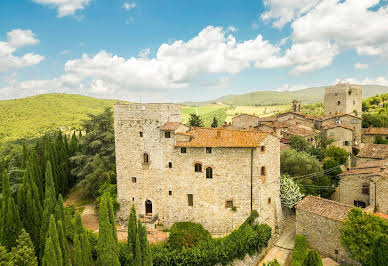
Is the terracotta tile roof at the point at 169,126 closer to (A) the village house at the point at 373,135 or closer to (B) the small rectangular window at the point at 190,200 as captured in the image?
(B) the small rectangular window at the point at 190,200

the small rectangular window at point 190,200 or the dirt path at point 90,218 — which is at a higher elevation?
the small rectangular window at point 190,200

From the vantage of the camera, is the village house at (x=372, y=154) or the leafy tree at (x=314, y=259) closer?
the leafy tree at (x=314, y=259)

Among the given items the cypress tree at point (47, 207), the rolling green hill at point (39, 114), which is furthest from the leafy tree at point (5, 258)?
the rolling green hill at point (39, 114)

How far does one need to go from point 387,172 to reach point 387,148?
1143 cm

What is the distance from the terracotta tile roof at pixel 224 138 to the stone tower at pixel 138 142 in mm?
2706

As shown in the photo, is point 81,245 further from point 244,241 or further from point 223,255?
point 244,241

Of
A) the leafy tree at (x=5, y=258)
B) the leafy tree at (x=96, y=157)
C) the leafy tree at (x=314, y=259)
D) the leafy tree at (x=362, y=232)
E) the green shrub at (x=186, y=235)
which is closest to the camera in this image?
the leafy tree at (x=5, y=258)

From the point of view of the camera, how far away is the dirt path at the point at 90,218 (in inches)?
956

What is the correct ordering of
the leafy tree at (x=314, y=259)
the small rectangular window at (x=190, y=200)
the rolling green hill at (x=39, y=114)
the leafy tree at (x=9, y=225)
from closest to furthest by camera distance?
the leafy tree at (x=314, y=259), the leafy tree at (x=9, y=225), the small rectangular window at (x=190, y=200), the rolling green hill at (x=39, y=114)

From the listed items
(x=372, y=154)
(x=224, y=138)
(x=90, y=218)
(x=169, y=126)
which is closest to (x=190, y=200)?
(x=224, y=138)

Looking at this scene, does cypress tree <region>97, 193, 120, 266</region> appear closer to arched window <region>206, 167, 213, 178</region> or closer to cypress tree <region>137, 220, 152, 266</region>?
cypress tree <region>137, 220, 152, 266</region>

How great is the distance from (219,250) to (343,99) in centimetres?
4871

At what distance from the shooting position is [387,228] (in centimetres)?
1714

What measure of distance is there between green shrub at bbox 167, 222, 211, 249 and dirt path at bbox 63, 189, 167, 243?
216 centimetres
